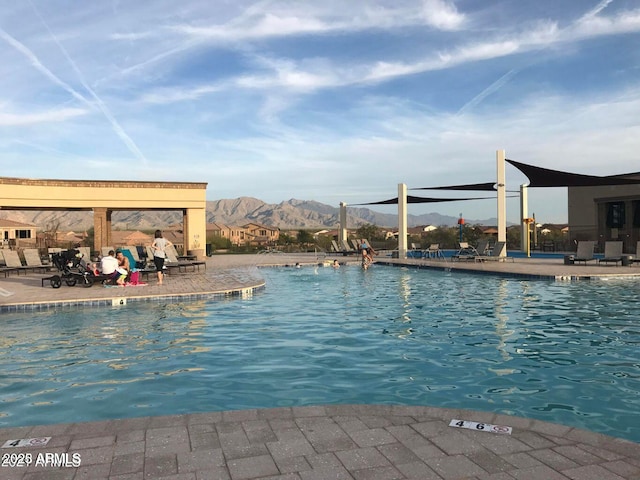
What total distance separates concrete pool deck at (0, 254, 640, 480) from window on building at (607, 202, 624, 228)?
25.0 metres

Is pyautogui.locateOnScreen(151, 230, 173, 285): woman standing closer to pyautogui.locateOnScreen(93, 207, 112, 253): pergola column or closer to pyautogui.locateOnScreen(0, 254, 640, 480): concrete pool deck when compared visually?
pyautogui.locateOnScreen(0, 254, 640, 480): concrete pool deck

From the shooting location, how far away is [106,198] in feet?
67.2

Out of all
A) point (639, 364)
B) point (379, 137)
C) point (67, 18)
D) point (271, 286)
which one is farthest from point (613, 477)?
point (379, 137)

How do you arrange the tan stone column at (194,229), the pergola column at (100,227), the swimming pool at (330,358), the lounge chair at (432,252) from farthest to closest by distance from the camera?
the tan stone column at (194,229)
the lounge chair at (432,252)
the pergola column at (100,227)
the swimming pool at (330,358)

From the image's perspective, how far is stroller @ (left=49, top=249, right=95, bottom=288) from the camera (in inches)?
434

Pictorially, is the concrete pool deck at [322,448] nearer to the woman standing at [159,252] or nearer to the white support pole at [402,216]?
the woman standing at [159,252]

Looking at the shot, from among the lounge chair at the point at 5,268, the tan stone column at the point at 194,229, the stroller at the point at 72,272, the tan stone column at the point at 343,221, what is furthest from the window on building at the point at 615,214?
the lounge chair at the point at 5,268

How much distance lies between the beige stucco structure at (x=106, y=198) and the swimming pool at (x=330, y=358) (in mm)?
13171

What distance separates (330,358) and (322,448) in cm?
283

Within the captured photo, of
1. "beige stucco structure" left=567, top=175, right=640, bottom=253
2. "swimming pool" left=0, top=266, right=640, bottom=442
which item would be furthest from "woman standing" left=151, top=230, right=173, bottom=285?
"beige stucco structure" left=567, top=175, right=640, bottom=253

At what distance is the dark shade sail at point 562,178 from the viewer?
1396 cm

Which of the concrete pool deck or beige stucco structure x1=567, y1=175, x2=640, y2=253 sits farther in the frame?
beige stucco structure x1=567, y1=175, x2=640, y2=253

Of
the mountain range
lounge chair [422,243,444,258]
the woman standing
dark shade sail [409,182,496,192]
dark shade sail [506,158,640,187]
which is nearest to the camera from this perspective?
the woman standing

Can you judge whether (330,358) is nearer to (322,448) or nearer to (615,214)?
(322,448)
